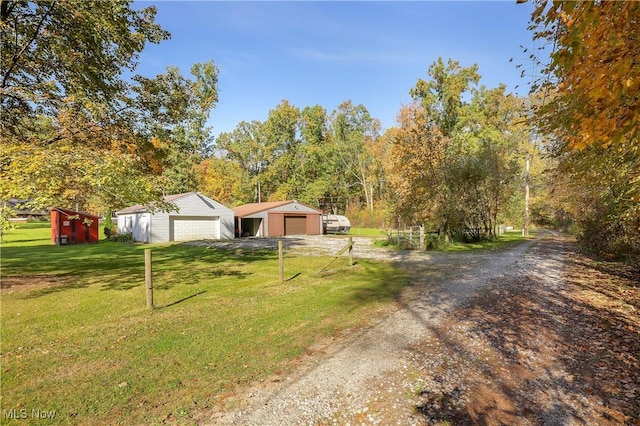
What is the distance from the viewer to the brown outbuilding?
31.6 meters

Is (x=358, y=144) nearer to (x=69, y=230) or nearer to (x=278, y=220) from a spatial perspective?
(x=278, y=220)

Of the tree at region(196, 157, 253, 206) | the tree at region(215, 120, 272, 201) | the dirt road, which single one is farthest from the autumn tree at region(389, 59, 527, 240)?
the tree at region(215, 120, 272, 201)

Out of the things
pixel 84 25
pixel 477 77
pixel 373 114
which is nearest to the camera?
pixel 84 25

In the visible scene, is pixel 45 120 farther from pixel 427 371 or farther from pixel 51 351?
pixel 427 371

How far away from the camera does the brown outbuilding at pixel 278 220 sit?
3158 cm

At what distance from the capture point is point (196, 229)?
27.5 metres

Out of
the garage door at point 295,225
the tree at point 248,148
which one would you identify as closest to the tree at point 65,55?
the garage door at point 295,225

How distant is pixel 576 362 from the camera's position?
4.48 meters

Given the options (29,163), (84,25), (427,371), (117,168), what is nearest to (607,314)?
(427,371)

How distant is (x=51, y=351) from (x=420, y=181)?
20454 mm

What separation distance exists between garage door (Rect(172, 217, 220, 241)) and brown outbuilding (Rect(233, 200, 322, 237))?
3277mm

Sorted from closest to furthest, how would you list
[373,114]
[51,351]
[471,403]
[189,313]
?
1. [471,403]
2. [51,351]
3. [189,313]
4. [373,114]

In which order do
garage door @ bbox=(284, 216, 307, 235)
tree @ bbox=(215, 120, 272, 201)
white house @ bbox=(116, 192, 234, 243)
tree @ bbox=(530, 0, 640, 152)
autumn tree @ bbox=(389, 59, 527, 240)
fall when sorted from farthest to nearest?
1. tree @ bbox=(215, 120, 272, 201)
2. garage door @ bbox=(284, 216, 307, 235)
3. white house @ bbox=(116, 192, 234, 243)
4. autumn tree @ bbox=(389, 59, 527, 240)
5. tree @ bbox=(530, 0, 640, 152)

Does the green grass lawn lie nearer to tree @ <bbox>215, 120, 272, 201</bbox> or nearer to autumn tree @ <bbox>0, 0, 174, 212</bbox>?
autumn tree @ <bbox>0, 0, 174, 212</bbox>
